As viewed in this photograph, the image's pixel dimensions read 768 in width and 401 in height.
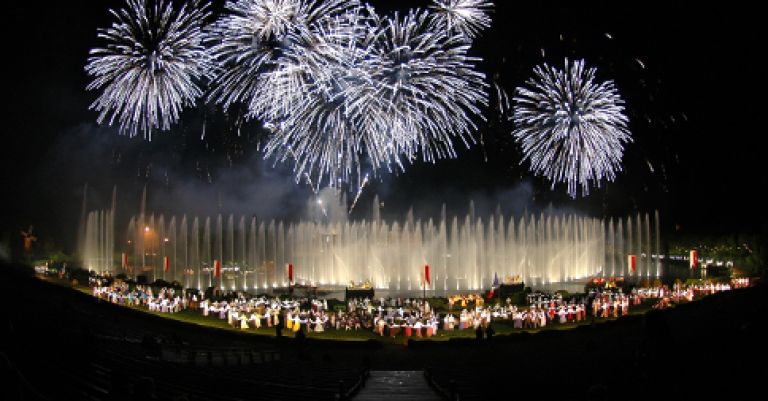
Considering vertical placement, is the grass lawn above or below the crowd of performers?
below

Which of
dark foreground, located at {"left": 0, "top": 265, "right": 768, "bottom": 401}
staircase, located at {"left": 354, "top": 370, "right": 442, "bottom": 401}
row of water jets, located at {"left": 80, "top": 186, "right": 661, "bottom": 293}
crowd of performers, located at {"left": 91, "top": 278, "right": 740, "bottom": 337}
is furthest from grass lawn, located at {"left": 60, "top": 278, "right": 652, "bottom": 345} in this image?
row of water jets, located at {"left": 80, "top": 186, "right": 661, "bottom": 293}

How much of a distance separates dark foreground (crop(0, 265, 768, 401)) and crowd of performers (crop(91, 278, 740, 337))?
8.58ft

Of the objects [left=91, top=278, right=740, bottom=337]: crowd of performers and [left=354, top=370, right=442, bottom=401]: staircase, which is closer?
[left=354, top=370, right=442, bottom=401]: staircase

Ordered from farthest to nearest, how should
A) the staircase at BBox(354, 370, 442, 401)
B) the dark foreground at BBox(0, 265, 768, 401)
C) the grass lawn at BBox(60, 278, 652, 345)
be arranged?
the grass lawn at BBox(60, 278, 652, 345)
the staircase at BBox(354, 370, 442, 401)
the dark foreground at BBox(0, 265, 768, 401)

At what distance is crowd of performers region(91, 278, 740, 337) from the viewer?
26531mm

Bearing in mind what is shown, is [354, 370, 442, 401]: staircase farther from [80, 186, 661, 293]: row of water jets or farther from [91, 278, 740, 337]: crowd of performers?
[80, 186, 661, 293]: row of water jets

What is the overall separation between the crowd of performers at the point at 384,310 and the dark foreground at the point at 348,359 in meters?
2.62

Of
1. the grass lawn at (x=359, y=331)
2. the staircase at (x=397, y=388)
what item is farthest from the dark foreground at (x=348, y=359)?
the grass lawn at (x=359, y=331)

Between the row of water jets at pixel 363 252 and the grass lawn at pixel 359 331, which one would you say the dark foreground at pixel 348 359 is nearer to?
the grass lawn at pixel 359 331

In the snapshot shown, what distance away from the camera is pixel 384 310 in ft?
91.2

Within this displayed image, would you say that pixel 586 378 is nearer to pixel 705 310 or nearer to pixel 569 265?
pixel 705 310

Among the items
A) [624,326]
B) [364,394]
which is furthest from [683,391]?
[624,326]

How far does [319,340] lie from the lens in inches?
936

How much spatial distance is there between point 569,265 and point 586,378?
51.6 m
